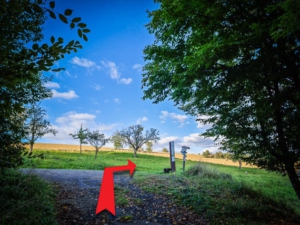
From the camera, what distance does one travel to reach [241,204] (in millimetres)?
6570

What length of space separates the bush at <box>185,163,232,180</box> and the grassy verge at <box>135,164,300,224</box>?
187 centimetres

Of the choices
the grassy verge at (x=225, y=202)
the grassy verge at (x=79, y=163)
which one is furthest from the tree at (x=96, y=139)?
the grassy verge at (x=225, y=202)

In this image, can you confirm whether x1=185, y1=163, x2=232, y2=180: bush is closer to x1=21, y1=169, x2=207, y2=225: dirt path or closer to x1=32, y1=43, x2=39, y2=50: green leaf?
x1=21, y1=169, x2=207, y2=225: dirt path

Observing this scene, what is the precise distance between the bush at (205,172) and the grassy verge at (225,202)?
1871 millimetres

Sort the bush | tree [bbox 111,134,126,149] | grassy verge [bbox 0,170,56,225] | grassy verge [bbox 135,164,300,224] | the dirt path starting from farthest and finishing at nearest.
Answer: tree [bbox 111,134,126,149] → the bush → grassy verge [bbox 135,164,300,224] → the dirt path → grassy verge [bbox 0,170,56,225]

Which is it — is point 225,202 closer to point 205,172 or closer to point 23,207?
point 205,172

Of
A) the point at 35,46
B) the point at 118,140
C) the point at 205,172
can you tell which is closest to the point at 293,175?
the point at 205,172

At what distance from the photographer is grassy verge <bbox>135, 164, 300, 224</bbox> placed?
5.88 metres

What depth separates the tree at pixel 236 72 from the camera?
13.2ft

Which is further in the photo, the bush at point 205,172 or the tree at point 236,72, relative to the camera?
the bush at point 205,172

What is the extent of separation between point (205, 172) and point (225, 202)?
514 cm

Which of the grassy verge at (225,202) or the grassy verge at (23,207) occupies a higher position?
the grassy verge at (23,207)

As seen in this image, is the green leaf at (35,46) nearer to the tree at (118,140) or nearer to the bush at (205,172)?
the bush at (205,172)

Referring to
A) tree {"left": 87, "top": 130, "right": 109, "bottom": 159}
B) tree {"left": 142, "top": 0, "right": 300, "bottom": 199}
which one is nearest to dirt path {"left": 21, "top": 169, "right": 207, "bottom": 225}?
tree {"left": 142, "top": 0, "right": 300, "bottom": 199}
